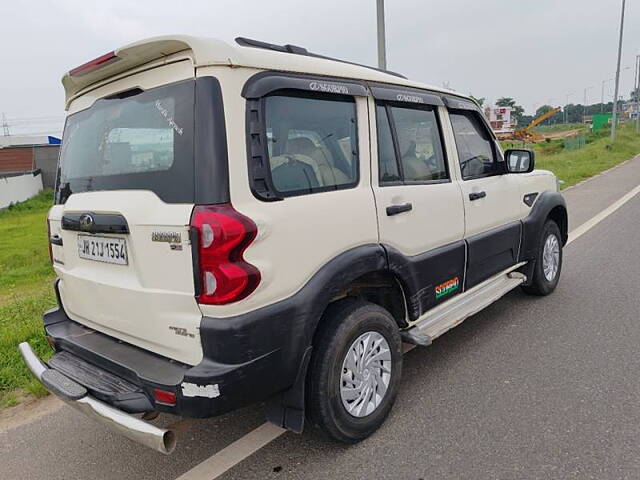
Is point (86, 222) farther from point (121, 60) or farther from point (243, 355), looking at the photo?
point (243, 355)

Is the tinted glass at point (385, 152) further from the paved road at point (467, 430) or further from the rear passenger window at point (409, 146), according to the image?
the paved road at point (467, 430)

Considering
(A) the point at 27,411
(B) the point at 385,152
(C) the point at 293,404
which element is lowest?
(A) the point at 27,411

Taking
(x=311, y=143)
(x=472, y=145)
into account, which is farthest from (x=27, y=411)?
(x=472, y=145)

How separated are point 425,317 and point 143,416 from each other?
1819 millimetres

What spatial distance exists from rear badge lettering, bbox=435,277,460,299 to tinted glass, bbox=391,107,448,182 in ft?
2.38

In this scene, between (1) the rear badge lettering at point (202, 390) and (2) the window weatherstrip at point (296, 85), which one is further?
(2) the window weatherstrip at point (296, 85)

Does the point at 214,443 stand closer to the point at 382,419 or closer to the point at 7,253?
the point at 382,419

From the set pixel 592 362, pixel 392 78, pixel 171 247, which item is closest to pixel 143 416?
pixel 171 247

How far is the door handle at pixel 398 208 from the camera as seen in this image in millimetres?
2832

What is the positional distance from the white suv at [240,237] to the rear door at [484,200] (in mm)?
438

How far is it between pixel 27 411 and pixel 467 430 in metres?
2.84

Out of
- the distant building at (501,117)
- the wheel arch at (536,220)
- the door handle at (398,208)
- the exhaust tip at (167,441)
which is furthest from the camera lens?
the distant building at (501,117)

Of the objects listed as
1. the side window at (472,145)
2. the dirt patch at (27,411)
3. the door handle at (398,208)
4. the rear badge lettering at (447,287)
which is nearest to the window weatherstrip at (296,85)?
the door handle at (398,208)

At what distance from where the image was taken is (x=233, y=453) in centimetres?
263
